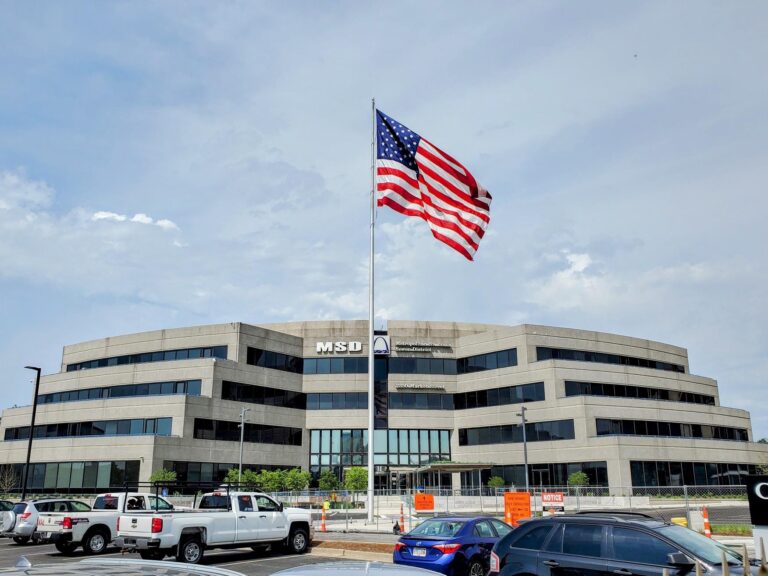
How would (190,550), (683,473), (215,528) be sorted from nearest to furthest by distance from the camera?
(190,550) < (215,528) < (683,473)

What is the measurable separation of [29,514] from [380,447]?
4559cm

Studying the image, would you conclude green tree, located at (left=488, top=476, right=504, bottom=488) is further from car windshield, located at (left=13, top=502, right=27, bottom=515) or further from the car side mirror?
the car side mirror

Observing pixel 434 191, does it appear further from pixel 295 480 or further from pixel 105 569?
pixel 295 480

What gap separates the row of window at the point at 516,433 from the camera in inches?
2325

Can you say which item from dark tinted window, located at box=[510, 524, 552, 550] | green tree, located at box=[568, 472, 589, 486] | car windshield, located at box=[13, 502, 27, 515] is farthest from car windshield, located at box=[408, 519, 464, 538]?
green tree, located at box=[568, 472, 589, 486]

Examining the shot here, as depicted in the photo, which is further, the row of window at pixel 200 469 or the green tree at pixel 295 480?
the green tree at pixel 295 480

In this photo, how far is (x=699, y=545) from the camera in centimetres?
934

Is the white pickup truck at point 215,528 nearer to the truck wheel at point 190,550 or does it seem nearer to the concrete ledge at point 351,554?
the truck wheel at point 190,550

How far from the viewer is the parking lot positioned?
17.5 metres

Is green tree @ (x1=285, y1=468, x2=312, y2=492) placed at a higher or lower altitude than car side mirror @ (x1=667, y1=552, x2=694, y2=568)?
higher

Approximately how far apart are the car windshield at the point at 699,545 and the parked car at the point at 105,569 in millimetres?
7182

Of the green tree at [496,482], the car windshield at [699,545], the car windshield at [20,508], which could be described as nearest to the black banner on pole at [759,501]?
the car windshield at [699,545]

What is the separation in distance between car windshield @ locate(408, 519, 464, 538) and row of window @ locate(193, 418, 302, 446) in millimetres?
46131

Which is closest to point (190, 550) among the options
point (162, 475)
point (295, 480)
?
point (162, 475)
